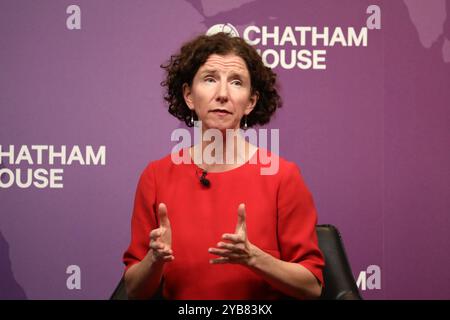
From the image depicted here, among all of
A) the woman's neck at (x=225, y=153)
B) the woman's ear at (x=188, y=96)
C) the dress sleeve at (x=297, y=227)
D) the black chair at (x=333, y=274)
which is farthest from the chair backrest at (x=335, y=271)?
the woman's ear at (x=188, y=96)

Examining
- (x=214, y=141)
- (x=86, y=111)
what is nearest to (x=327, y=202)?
(x=214, y=141)

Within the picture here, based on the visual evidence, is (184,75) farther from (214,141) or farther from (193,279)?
(193,279)

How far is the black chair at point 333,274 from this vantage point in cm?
181

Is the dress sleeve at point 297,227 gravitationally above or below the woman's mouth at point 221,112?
below

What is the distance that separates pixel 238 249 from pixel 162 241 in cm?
22

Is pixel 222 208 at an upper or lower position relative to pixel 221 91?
lower

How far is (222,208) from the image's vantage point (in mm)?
1720

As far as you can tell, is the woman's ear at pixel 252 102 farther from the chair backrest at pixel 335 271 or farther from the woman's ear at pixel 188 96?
the chair backrest at pixel 335 271

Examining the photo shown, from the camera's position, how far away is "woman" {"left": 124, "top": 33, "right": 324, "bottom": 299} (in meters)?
1.67

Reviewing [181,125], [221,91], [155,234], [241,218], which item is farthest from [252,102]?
[181,125]

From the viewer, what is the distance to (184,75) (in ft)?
6.09

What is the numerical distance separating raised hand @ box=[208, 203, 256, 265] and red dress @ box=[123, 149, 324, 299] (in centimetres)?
19

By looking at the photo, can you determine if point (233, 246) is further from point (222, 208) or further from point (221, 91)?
point (221, 91)
